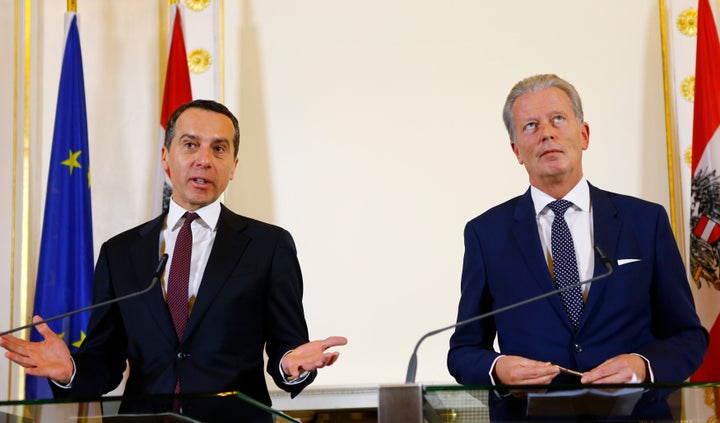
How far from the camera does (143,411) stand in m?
1.78

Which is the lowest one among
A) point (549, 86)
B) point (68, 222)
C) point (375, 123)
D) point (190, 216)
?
point (190, 216)

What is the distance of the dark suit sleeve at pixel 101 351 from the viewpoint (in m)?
2.75

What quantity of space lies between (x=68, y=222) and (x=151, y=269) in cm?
169

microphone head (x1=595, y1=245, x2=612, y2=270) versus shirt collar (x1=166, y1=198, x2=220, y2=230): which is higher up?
shirt collar (x1=166, y1=198, x2=220, y2=230)

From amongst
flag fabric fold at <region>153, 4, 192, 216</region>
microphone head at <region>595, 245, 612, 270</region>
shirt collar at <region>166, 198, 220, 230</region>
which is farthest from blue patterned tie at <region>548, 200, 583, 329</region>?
flag fabric fold at <region>153, 4, 192, 216</region>

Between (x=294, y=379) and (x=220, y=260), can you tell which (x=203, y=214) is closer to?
(x=220, y=260)

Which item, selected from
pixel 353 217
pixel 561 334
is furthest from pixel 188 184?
pixel 353 217

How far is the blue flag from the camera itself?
14.1 feet

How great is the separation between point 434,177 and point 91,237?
1714mm

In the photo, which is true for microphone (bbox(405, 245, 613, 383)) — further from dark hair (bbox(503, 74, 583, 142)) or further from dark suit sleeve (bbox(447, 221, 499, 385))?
dark hair (bbox(503, 74, 583, 142))

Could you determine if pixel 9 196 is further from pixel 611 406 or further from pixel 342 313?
pixel 611 406

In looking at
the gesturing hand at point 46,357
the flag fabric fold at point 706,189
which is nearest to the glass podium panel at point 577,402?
the gesturing hand at point 46,357

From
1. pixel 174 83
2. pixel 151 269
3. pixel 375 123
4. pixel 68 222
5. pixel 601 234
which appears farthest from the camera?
pixel 375 123

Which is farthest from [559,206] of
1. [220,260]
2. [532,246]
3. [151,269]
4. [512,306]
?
[151,269]
